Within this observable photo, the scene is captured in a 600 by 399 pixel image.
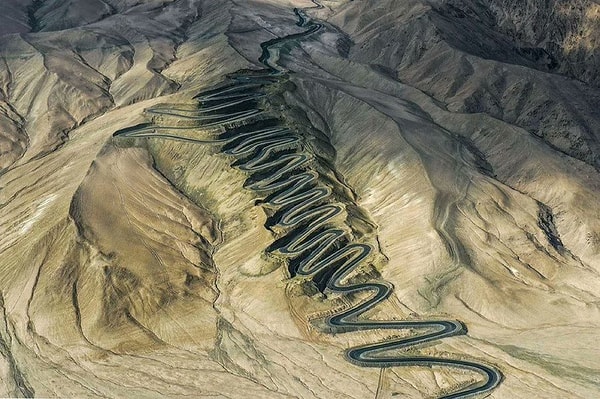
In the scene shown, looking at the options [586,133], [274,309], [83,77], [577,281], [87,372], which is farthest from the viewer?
[83,77]

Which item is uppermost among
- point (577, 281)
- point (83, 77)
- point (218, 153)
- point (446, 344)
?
point (577, 281)

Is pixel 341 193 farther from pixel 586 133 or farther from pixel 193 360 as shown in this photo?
pixel 586 133

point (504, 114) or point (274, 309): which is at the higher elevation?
point (504, 114)

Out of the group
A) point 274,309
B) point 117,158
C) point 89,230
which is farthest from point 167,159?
point 274,309

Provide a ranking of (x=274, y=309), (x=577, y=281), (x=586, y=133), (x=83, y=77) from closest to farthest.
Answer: (x=274, y=309)
(x=577, y=281)
(x=586, y=133)
(x=83, y=77)

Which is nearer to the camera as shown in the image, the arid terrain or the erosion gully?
the arid terrain

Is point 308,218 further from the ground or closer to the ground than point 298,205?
further from the ground

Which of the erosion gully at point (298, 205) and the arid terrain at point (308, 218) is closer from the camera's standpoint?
the arid terrain at point (308, 218)

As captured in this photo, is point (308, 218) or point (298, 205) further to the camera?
point (298, 205)
